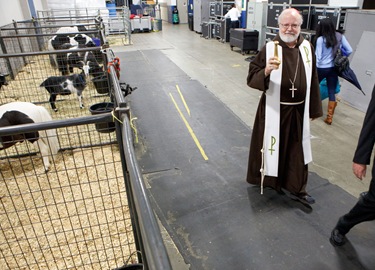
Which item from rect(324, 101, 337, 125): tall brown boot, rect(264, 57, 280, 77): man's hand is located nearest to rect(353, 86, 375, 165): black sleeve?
rect(264, 57, 280, 77): man's hand

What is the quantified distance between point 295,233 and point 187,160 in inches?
70.6

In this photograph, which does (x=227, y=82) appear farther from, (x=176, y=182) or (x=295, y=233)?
(x=295, y=233)

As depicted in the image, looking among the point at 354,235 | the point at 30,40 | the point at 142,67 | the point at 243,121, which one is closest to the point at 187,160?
the point at 243,121

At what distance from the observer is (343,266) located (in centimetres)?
249

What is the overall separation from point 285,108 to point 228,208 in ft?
4.02

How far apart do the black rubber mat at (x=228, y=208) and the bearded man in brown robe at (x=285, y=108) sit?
0.99 feet

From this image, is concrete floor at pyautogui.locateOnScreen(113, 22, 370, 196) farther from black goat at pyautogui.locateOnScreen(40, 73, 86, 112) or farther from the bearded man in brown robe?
black goat at pyautogui.locateOnScreen(40, 73, 86, 112)

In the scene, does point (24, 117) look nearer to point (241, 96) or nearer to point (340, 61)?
point (241, 96)

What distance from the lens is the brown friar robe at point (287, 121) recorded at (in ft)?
Answer: 9.12

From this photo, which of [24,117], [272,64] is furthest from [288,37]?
[24,117]

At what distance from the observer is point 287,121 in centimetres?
296

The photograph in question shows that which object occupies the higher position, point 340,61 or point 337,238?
point 340,61

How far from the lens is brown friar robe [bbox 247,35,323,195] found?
278 centimetres

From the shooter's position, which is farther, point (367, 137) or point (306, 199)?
point (306, 199)
